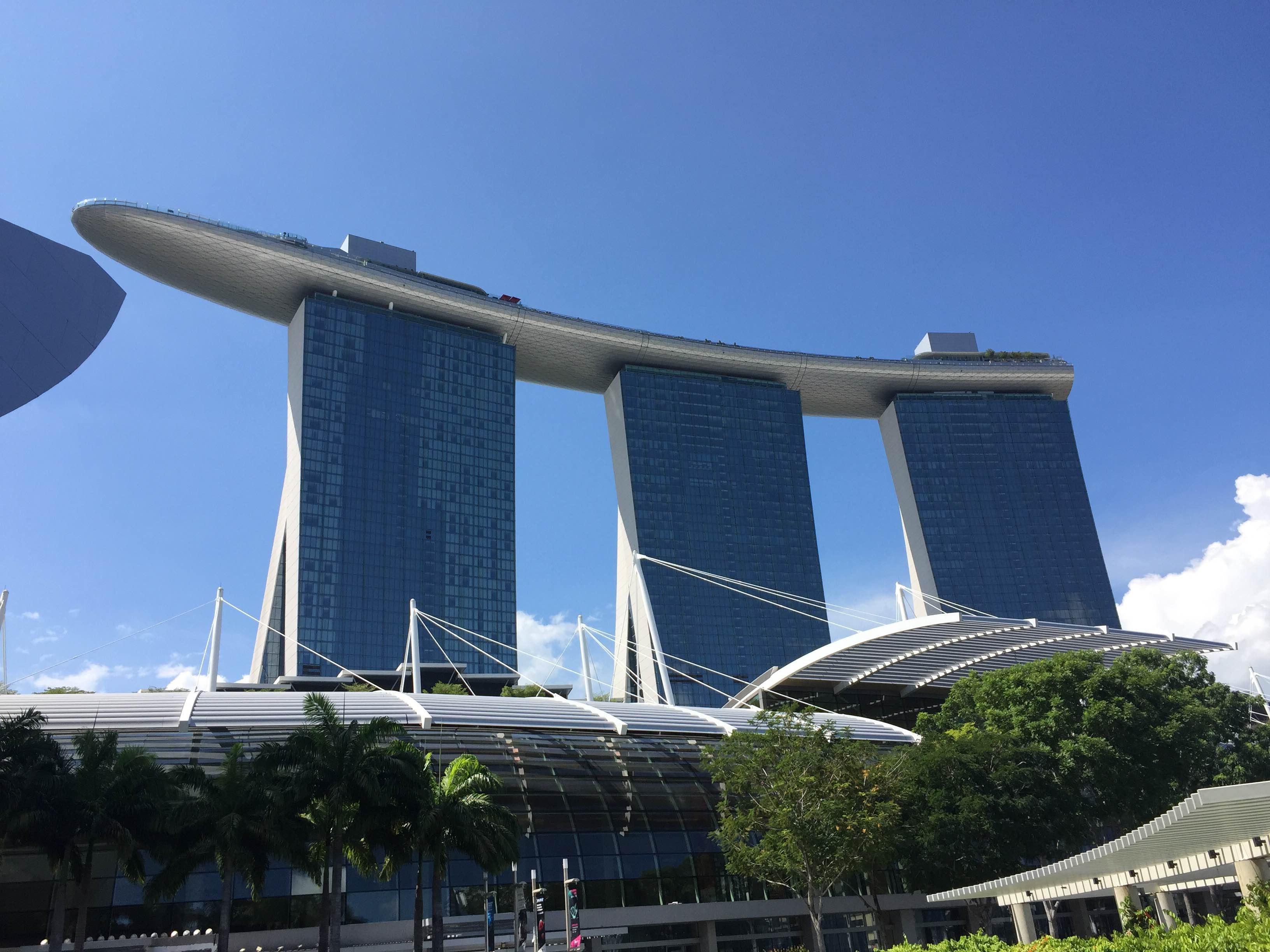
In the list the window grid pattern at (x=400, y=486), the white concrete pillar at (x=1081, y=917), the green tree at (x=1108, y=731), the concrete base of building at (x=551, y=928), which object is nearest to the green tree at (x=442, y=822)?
the concrete base of building at (x=551, y=928)

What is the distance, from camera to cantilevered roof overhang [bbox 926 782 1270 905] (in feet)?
83.4

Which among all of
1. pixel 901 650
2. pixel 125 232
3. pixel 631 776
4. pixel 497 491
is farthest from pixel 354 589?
pixel 631 776

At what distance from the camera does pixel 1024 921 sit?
144 ft

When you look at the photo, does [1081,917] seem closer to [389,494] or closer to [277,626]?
[277,626]

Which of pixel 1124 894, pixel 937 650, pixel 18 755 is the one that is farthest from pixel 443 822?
pixel 937 650

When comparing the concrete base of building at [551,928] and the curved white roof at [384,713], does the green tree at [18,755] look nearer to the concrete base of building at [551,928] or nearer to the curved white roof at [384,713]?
the curved white roof at [384,713]

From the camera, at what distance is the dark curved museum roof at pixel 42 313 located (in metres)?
22.9

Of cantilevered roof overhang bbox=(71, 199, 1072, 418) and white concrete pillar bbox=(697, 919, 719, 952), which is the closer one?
white concrete pillar bbox=(697, 919, 719, 952)

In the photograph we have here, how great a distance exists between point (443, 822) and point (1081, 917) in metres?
53.5

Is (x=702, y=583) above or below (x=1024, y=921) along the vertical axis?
above

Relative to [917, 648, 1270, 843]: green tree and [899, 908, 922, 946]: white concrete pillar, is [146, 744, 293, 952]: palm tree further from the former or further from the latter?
[917, 648, 1270, 843]: green tree

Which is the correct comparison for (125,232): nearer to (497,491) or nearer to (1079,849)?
(497,491)

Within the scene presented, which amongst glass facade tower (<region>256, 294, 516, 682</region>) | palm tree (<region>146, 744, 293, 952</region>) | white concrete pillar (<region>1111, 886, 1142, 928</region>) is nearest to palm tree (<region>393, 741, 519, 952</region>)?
palm tree (<region>146, 744, 293, 952</region>)

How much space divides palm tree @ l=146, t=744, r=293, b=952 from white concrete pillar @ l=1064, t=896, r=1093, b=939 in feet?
187
